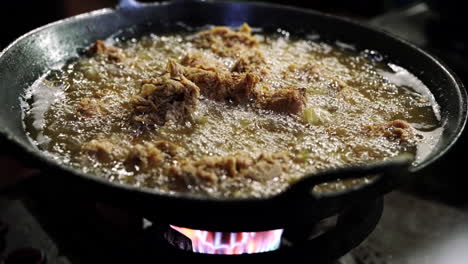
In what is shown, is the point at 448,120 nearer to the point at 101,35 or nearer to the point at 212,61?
the point at 212,61

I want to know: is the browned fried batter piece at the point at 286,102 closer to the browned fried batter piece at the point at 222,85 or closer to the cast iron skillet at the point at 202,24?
the browned fried batter piece at the point at 222,85

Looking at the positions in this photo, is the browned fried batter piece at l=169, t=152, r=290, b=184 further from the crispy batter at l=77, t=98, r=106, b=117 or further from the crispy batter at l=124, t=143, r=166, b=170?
the crispy batter at l=77, t=98, r=106, b=117

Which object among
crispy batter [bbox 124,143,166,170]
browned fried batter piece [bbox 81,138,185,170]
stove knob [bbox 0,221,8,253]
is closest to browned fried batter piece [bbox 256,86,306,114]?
browned fried batter piece [bbox 81,138,185,170]

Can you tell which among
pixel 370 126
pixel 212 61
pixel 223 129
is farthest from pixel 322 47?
pixel 223 129

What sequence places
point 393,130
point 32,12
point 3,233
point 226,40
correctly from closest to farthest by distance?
point 393,130
point 226,40
point 3,233
point 32,12

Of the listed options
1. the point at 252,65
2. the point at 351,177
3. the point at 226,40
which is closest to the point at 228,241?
the point at 252,65

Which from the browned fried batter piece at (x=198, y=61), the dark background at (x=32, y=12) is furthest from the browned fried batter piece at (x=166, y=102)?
the dark background at (x=32, y=12)

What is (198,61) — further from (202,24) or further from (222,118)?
(202,24)
